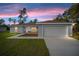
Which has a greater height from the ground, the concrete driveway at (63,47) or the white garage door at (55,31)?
the white garage door at (55,31)

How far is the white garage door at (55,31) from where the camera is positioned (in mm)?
7414

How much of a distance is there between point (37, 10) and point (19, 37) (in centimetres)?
53

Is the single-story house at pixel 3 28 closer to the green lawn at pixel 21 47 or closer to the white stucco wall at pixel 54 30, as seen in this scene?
the green lawn at pixel 21 47

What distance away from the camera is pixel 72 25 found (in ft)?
24.2

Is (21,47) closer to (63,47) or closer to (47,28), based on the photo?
(47,28)

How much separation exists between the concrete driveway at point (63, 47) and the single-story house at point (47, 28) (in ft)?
0.35

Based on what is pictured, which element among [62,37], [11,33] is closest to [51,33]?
[62,37]

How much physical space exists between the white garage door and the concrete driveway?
0.09 meters

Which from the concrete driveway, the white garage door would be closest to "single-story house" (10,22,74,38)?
the white garage door

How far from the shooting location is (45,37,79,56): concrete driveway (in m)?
7.36

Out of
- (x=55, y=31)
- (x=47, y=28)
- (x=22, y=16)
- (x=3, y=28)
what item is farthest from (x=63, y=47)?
(x=3, y=28)

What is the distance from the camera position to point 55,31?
7430mm

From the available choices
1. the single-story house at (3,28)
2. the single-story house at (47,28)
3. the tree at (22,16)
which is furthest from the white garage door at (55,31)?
the single-story house at (3,28)

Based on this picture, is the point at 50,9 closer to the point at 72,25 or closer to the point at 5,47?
the point at 72,25
